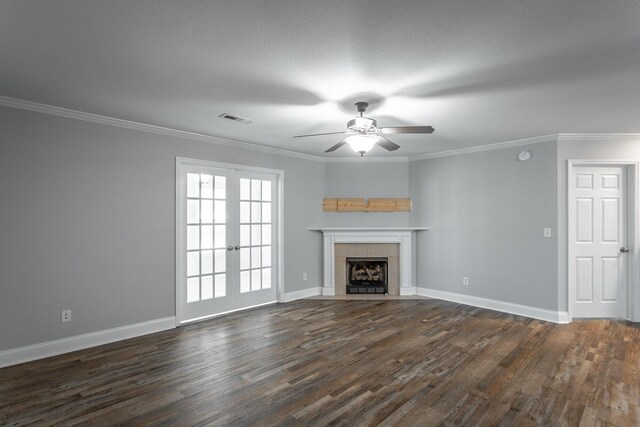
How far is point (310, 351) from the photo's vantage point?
3.28 metres

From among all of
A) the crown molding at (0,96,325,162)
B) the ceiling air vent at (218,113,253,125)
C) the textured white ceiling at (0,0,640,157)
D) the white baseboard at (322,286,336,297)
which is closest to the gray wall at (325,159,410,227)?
the crown molding at (0,96,325,162)

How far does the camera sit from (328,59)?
217 centimetres

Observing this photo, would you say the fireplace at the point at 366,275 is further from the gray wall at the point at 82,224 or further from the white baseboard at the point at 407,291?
the gray wall at the point at 82,224

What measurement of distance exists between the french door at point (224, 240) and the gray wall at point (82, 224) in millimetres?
198

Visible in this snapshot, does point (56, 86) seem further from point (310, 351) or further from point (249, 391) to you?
A: point (310, 351)

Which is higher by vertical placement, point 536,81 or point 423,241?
point 536,81

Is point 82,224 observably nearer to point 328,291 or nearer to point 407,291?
point 328,291

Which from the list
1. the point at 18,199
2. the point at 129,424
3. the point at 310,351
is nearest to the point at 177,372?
the point at 129,424

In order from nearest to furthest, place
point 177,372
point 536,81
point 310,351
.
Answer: point 536,81 → point 177,372 → point 310,351

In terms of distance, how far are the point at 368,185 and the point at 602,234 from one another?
129 inches

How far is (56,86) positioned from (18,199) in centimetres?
117

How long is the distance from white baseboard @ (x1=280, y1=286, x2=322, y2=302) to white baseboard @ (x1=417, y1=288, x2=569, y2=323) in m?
1.73

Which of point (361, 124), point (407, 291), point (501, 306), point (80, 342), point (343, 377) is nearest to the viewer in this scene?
point (343, 377)

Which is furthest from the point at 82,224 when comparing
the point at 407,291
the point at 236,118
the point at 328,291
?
the point at 407,291
